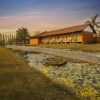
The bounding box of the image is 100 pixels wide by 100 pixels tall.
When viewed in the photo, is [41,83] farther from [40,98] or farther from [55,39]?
[55,39]

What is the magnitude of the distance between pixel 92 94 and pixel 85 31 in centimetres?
3486

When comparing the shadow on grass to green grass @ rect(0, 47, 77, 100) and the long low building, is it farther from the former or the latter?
the long low building

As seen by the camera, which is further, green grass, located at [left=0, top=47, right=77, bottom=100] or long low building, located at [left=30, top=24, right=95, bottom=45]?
long low building, located at [left=30, top=24, right=95, bottom=45]

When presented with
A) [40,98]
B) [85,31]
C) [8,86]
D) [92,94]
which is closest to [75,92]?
[92,94]

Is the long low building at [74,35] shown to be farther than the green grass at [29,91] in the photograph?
Yes

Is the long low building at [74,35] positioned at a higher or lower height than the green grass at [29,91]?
higher

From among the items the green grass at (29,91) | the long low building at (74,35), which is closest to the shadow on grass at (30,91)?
the green grass at (29,91)

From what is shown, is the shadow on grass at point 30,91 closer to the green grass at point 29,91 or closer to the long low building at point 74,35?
the green grass at point 29,91

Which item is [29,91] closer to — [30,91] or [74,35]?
[30,91]

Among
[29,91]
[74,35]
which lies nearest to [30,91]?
[29,91]

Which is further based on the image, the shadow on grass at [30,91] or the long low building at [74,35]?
the long low building at [74,35]

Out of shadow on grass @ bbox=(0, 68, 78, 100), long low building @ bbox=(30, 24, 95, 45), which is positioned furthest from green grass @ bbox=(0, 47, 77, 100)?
long low building @ bbox=(30, 24, 95, 45)

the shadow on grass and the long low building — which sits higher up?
the long low building

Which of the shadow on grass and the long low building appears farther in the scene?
the long low building
